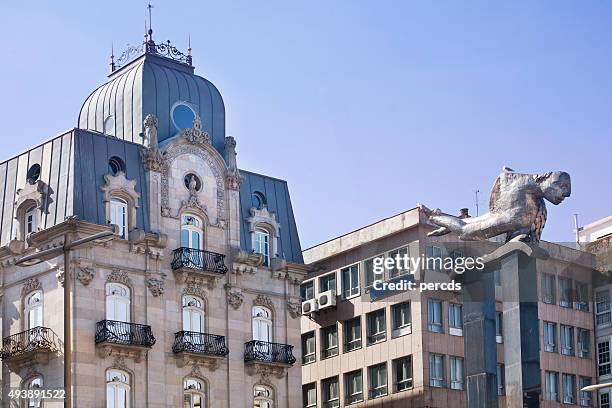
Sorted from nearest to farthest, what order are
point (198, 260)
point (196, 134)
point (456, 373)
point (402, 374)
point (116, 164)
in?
point (116, 164)
point (198, 260)
point (196, 134)
point (402, 374)
point (456, 373)

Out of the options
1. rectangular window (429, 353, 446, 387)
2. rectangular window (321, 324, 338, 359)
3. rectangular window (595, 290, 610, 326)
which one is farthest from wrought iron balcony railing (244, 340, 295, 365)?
rectangular window (595, 290, 610, 326)

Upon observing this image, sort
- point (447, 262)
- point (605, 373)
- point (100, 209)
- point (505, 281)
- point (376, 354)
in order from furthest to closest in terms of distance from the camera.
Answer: point (605, 373), point (376, 354), point (100, 209), point (447, 262), point (505, 281)

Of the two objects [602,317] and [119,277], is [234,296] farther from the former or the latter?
[602,317]

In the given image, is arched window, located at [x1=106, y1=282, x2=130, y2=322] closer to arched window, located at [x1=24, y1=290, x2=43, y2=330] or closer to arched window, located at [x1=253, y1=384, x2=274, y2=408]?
arched window, located at [x1=24, y1=290, x2=43, y2=330]

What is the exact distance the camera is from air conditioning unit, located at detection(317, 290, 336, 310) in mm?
86875

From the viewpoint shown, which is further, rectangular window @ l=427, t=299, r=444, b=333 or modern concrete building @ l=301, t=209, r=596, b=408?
rectangular window @ l=427, t=299, r=444, b=333

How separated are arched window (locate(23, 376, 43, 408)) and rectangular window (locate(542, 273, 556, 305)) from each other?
107 ft

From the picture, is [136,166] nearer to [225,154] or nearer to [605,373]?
[225,154]

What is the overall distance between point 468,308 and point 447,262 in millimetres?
3886

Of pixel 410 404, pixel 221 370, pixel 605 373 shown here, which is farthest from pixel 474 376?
pixel 605 373

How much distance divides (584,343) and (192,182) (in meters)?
31.4

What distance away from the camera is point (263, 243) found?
7950 centimetres

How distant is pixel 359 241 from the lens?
87.1m

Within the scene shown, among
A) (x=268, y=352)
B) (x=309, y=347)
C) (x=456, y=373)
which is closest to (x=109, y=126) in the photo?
(x=268, y=352)
